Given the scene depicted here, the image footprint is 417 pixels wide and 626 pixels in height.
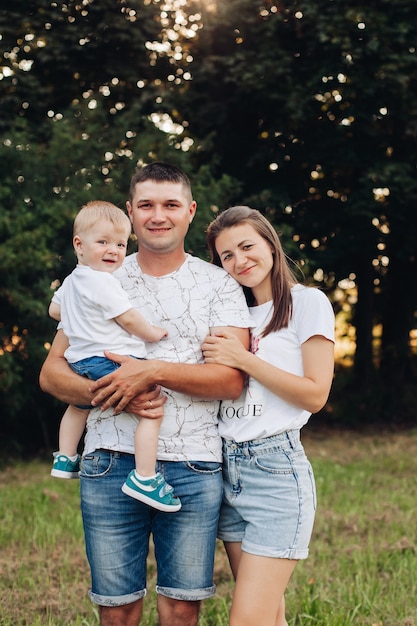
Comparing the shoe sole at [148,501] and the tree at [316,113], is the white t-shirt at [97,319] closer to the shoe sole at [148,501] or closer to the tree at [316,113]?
the shoe sole at [148,501]

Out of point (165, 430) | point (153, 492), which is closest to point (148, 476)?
point (153, 492)

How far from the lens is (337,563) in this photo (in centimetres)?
505

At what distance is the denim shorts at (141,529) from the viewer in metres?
2.73

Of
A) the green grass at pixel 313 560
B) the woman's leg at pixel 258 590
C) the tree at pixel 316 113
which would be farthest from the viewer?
the tree at pixel 316 113

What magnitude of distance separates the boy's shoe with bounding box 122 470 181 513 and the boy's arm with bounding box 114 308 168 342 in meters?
0.50

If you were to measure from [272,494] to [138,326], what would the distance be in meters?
0.79

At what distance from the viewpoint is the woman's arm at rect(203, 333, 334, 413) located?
266 cm

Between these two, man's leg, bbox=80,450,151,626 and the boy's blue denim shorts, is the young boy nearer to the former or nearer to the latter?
the boy's blue denim shorts

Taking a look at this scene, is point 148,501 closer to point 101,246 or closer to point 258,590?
point 258,590

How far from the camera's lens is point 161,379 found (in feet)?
8.63

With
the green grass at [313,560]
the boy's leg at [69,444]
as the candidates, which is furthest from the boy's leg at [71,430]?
the green grass at [313,560]

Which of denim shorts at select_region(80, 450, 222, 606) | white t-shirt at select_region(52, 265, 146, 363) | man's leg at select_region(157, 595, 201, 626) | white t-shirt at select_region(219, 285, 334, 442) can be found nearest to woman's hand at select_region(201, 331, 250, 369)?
white t-shirt at select_region(219, 285, 334, 442)

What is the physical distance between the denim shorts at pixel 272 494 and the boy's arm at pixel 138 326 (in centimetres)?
50

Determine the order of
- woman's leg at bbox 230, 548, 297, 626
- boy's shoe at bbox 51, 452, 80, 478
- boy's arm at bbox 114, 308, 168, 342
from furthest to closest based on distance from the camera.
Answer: boy's shoe at bbox 51, 452, 80, 478 < boy's arm at bbox 114, 308, 168, 342 < woman's leg at bbox 230, 548, 297, 626
